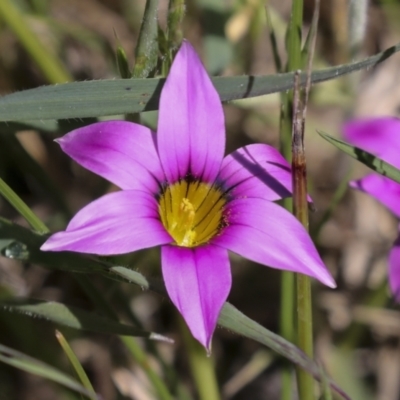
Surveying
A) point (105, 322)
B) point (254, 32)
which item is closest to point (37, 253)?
point (105, 322)

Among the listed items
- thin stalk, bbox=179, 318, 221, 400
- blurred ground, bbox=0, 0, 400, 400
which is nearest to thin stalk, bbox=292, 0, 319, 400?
thin stalk, bbox=179, 318, 221, 400

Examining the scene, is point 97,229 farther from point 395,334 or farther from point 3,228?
point 395,334

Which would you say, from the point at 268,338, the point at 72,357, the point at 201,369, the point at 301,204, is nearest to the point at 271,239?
the point at 301,204

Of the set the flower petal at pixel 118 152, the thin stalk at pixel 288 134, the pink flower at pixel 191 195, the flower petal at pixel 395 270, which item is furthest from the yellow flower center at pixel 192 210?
the flower petal at pixel 395 270

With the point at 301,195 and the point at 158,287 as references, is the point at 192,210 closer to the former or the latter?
the point at 158,287

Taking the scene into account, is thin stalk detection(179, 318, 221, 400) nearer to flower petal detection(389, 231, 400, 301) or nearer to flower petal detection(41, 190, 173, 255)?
flower petal detection(389, 231, 400, 301)
